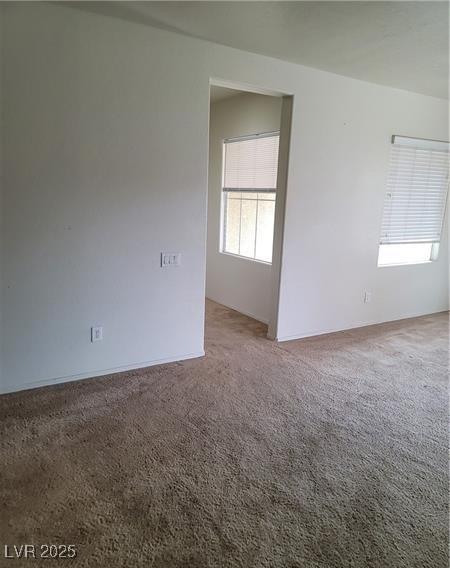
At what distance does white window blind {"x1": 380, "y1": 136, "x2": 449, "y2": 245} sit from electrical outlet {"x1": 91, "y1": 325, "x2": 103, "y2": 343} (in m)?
3.31

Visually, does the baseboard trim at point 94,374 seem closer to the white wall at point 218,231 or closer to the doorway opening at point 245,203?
the doorway opening at point 245,203

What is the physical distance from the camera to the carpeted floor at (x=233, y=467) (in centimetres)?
176

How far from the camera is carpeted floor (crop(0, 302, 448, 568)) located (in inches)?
69.4

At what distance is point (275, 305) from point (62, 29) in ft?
9.37

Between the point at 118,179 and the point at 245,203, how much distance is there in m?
2.31

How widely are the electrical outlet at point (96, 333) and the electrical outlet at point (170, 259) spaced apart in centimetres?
70

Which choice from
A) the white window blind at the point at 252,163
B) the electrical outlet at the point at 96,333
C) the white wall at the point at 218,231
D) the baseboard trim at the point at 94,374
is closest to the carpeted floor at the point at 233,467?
the baseboard trim at the point at 94,374

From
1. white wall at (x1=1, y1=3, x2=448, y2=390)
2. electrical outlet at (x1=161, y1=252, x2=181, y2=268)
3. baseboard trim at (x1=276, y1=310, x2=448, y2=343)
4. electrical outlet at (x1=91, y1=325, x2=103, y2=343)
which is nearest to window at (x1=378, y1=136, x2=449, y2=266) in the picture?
baseboard trim at (x1=276, y1=310, x2=448, y2=343)

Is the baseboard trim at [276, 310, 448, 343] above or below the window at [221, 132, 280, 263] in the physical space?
below

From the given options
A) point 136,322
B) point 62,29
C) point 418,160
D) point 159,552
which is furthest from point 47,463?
point 418,160

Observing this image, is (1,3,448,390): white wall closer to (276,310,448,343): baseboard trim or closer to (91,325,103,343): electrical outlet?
(91,325,103,343): electrical outlet

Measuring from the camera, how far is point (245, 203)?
5082 millimetres

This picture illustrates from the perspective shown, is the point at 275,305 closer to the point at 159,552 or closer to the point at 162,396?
the point at 162,396

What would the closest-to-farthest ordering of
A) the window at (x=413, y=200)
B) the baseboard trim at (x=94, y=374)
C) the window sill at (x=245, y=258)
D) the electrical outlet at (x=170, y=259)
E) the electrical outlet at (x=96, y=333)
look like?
the baseboard trim at (x=94, y=374) < the electrical outlet at (x=96, y=333) < the electrical outlet at (x=170, y=259) < the window at (x=413, y=200) < the window sill at (x=245, y=258)
